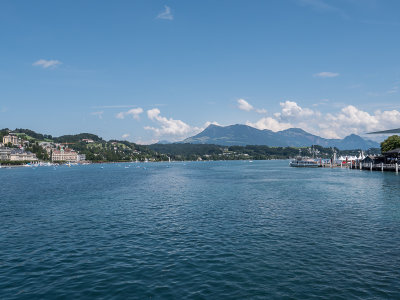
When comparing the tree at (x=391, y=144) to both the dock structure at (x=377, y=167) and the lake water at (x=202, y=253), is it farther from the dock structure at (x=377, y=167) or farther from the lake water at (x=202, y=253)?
the lake water at (x=202, y=253)

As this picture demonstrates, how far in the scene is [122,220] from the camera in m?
39.8

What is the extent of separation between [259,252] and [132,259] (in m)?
11.6

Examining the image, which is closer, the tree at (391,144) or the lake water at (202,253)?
the lake water at (202,253)

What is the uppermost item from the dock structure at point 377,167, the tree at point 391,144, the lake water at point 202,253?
the tree at point 391,144

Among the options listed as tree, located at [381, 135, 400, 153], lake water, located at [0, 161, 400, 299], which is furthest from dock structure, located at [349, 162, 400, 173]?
lake water, located at [0, 161, 400, 299]

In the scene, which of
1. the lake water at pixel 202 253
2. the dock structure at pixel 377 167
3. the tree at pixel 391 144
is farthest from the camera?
the tree at pixel 391 144

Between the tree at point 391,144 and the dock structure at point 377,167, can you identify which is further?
the tree at point 391,144

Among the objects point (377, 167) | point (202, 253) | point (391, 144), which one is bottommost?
point (202, 253)

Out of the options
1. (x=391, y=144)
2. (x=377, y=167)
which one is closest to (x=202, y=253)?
(x=377, y=167)

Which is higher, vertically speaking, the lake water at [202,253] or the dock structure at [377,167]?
the dock structure at [377,167]

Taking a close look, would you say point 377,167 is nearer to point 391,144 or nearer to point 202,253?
point 391,144

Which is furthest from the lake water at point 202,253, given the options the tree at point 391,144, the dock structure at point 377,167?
the tree at point 391,144

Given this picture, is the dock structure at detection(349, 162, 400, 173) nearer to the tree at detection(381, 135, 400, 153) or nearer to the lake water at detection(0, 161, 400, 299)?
the tree at detection(381, 135, 400, 153)

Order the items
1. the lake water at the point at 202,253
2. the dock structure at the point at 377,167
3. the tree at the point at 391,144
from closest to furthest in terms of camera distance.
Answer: the lake water at the point at 202,253 → the dock structure at the point at 377,167 → the tree at the point at 391,144
